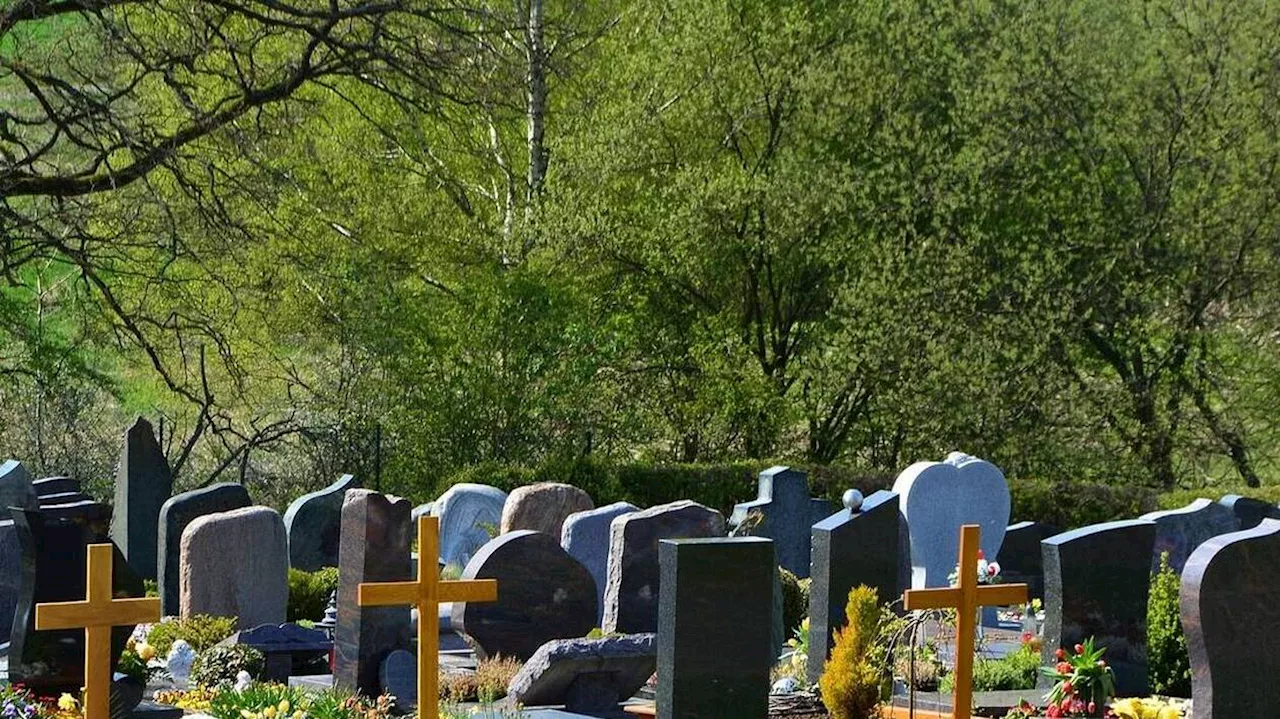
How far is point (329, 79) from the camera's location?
27125mm

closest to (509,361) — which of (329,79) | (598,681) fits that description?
(329,79)

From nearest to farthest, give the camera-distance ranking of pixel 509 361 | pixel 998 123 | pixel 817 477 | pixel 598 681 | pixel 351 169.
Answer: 1. pixel 598 681
2. pixel 817 477
3. pixel 509 361
4. pixel 998 123
5. pixel 351 169

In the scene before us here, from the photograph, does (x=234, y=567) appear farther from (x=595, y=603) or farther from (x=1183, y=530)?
(x=1183, y=530)

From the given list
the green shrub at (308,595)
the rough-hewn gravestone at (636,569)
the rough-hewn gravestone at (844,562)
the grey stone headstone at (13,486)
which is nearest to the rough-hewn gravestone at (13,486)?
the grey stone headstone at (13,486)

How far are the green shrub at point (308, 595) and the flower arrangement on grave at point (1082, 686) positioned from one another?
6.03 meters

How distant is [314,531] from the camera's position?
16172 millimetres

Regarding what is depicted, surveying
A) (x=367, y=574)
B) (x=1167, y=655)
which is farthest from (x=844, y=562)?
(x=367, y=574)

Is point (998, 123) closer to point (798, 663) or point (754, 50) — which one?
point (754, 50)

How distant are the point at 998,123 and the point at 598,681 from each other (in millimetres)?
16206

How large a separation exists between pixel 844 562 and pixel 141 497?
7196mm

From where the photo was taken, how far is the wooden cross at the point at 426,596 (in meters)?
9.01

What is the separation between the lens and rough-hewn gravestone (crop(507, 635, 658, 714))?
10.6 metres

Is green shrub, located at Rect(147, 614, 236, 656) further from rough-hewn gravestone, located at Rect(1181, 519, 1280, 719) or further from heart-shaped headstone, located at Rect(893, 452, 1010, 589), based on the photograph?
rough-hewn gravestone, located at Rect(1181, 519, 1280, 719)

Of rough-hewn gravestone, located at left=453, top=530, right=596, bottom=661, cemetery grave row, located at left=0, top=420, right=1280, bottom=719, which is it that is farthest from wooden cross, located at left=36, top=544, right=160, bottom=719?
rough-hewn gravestone, located at left=453, top=530, right=596, bottom=661
